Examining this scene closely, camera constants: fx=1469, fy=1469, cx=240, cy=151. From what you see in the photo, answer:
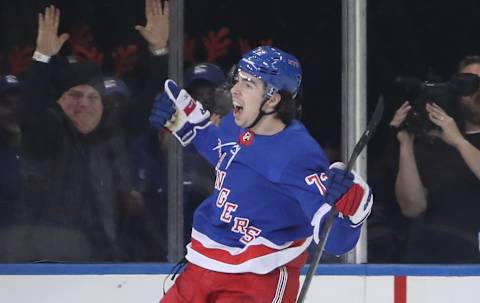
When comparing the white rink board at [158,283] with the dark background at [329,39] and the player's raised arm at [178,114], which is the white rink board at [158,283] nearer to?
the dark background at [329,39]

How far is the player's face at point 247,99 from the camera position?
4.39 metres

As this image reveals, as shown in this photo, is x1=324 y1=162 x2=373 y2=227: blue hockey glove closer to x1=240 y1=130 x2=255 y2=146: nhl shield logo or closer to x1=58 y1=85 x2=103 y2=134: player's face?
x1=240 y1=130 x2=255 y2=146: nhl shield logo

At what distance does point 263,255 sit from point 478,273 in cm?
140

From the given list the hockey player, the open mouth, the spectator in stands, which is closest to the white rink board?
the spectator in stands

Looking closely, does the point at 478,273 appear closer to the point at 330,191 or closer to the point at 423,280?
the point at 423,280

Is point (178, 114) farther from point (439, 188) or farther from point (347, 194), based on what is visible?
point (439, 188)

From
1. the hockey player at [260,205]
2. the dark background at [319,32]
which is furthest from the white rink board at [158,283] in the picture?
the hockey player at [260,205]

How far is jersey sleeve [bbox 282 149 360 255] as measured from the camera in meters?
4.22

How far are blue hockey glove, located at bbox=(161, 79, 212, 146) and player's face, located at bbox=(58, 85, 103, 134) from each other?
1.15 m

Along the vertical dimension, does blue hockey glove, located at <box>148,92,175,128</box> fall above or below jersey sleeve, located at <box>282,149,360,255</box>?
above

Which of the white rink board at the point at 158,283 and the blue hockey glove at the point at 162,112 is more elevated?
the blue hockey glove at the point at 162,112

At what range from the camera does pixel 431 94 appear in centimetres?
559

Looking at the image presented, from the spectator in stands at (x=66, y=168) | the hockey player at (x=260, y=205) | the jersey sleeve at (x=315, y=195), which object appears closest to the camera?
the jersey sleeve at (x=315, y=195)

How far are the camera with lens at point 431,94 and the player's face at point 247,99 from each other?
129 cm
